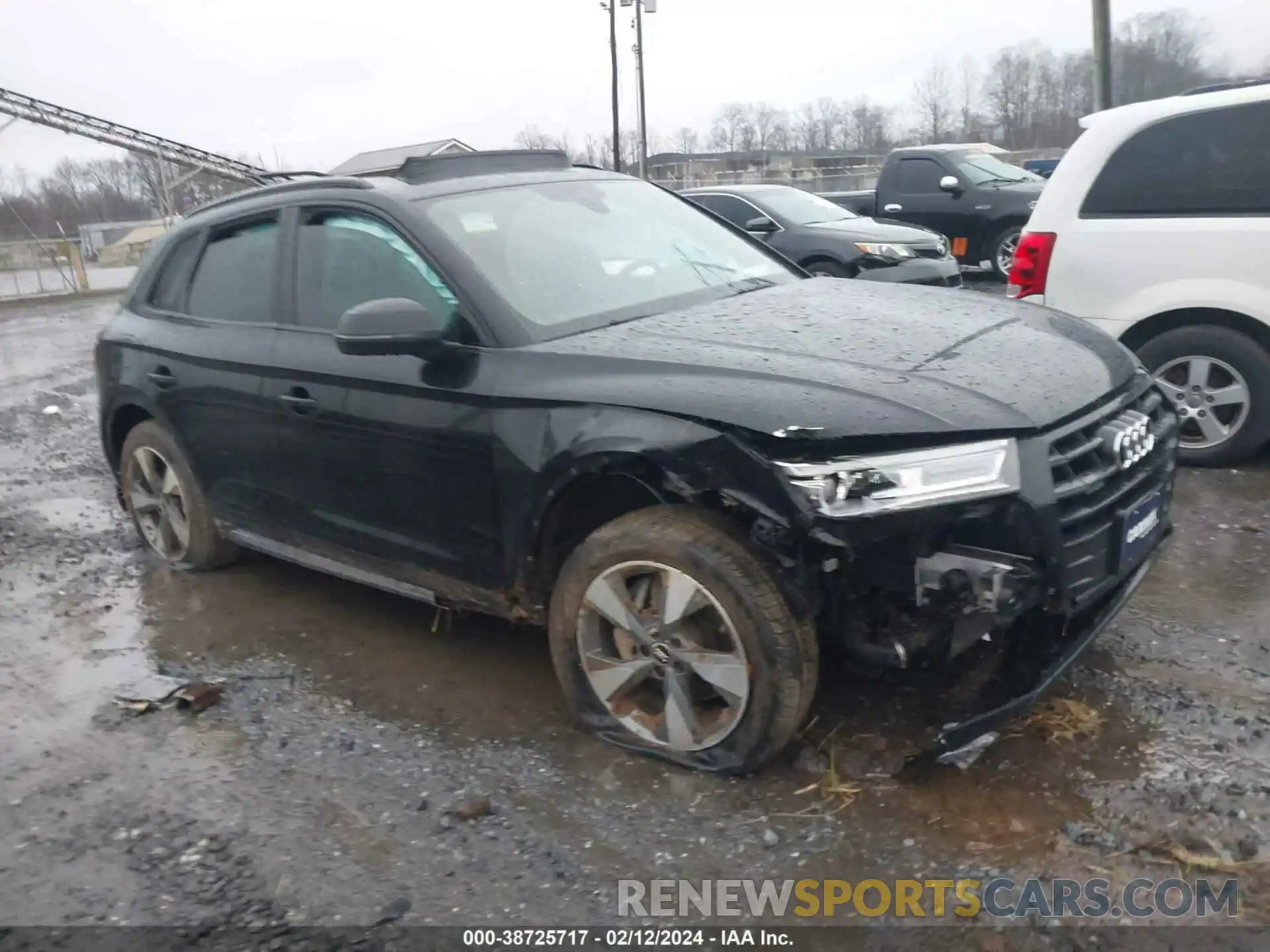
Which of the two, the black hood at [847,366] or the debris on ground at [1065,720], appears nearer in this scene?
the black hood at [847,366]

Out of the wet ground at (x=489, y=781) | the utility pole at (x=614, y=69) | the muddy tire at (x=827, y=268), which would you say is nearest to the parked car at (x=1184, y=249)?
the wet ground at (x=489, y=781)

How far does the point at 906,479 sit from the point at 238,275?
123 inches

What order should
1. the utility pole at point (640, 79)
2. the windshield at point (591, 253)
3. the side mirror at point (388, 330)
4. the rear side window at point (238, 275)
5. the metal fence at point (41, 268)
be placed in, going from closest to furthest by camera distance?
the side mirror at point (388, 330) → the windshield at point (591, 253) → the rear side window at point (238, 275) → the metal fence at point (41, 268) → the utility pole at point (640, 79)

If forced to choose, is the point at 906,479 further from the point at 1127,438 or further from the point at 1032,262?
the point at 1032,262

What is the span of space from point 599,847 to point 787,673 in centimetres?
69

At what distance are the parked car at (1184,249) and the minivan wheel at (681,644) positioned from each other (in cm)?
351

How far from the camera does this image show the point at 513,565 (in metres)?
3.55

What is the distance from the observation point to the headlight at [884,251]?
10.5m

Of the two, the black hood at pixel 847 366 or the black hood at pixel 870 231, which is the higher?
the black hood at pixel 870 231

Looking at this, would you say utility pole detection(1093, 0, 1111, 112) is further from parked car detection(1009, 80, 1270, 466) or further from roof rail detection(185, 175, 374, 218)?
roof rail detection(185, 175, 374, 218)

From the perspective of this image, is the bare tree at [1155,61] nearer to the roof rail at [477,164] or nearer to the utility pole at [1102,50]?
the utility pole at [1102,50]

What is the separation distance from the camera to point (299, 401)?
4.13 m

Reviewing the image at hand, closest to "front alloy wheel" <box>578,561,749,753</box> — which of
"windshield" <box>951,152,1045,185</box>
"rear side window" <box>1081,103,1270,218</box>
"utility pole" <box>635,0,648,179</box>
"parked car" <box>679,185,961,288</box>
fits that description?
"rear side window" <box>1081,103,1270,218</box>

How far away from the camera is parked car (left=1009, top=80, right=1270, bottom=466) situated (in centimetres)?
543
